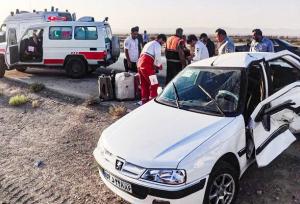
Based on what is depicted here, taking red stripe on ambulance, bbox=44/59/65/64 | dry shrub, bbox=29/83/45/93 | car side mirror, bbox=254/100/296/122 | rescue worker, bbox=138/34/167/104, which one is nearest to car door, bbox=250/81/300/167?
car side mirror, bbox=254/100/296/122

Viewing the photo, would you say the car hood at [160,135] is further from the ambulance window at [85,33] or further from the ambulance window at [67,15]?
the ambulance window at [67,15]

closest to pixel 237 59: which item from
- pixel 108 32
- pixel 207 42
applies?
pixel 207 42

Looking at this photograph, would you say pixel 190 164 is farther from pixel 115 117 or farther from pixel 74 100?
pixel 74 100

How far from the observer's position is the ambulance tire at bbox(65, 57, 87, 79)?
1291 centimetres

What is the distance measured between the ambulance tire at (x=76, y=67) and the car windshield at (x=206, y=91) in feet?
27.1

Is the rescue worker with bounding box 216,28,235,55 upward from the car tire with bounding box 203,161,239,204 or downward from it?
upward

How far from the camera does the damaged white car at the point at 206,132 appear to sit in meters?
3.49

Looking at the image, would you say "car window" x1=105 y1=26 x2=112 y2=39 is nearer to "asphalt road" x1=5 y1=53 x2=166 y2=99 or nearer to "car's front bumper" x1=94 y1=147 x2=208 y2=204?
"asphalt road" x1=5 y1=53 x2=166 y2=99

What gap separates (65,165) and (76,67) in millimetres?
7806

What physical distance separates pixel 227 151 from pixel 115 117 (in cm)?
427

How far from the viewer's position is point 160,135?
156 inches

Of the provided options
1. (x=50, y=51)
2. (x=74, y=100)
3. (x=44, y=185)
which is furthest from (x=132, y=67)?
(x=44, y=185)

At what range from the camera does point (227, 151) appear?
3.83m

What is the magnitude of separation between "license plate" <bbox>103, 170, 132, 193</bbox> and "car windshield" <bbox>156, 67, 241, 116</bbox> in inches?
51.2
